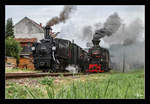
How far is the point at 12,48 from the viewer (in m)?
4.62

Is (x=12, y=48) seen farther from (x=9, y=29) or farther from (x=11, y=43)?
(x=9, y=29)

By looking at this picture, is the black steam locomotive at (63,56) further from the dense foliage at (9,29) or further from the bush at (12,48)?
the dense foliage at (9,29)

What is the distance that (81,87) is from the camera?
3898 mm

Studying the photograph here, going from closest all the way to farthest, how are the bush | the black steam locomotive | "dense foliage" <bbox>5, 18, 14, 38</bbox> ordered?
"dense foliage" <bbox>5, 18, 14, 38</bbox> < the bush < the black steam locomotive

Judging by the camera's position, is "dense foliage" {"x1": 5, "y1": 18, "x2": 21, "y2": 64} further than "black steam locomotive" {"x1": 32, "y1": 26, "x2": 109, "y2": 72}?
No

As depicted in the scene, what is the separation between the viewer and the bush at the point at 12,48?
14.3 ft

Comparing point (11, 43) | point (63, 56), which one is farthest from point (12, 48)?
point (63, 56)

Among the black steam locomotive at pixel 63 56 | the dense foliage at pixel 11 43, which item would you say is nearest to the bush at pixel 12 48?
the dense foliage at pixel 11 43

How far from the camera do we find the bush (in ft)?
14.3

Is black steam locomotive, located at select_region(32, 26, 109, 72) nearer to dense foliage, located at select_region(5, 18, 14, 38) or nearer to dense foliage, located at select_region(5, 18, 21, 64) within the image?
dense foliage, located at select_region(5, 18, 21, 64)

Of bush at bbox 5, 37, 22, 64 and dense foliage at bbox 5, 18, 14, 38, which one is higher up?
dense foliage at bbox 5, 18, 14, 38

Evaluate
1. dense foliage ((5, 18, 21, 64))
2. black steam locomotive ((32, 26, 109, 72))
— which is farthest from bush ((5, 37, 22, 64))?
black steam locomotive ((32, 26, 109, 72))
